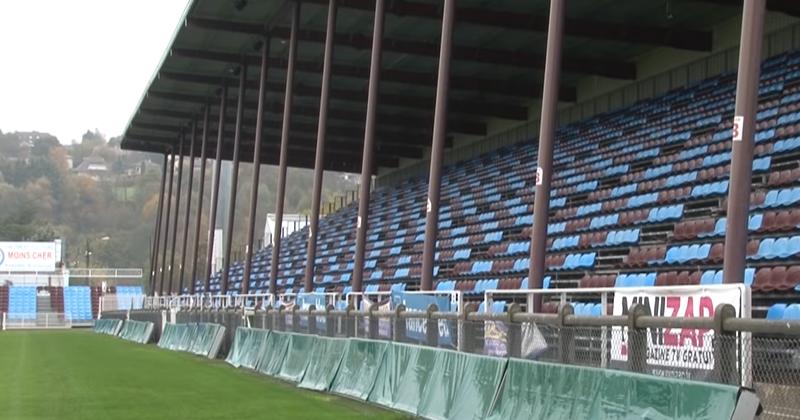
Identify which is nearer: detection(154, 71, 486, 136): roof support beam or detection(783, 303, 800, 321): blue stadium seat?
detection(783, 303, 800, 321): blue stadium seat

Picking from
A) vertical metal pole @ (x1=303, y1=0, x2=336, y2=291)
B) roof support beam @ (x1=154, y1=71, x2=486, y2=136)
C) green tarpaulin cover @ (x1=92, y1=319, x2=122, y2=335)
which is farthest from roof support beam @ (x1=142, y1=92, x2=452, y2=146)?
vertical metal pole @ (x1=303, y1=0, x2=336, y2=291)

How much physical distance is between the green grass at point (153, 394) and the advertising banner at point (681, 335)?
4945 mm

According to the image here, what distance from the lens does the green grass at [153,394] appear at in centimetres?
1387

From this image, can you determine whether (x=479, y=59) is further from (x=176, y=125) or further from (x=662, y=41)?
(x=176, y=125)

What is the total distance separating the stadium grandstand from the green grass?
2.71ft

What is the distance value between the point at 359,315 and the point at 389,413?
3494 mm

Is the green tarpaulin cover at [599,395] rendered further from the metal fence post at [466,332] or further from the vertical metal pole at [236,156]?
the vertical metal pole at [236,156]

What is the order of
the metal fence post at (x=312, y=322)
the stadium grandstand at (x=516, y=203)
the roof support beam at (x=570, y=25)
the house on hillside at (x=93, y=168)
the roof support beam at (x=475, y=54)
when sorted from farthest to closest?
the house on hillside at (x=93, y=168) < the roof support beam at (x=475, y=54) < the roof support beam at (x=570, y=25) < the metal fence post at (x=312, y=322) < the stadium grandstand at (x=516, y=203)

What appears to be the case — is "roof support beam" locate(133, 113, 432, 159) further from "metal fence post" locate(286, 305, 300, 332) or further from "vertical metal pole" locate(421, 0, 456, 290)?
"vertical metal pole" locate(421, 0, 456, 290)

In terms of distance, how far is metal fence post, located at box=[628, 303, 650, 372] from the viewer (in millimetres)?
8109

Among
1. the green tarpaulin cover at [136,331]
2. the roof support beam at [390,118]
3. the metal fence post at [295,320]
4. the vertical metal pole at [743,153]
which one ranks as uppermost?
the roof support beam at [390,118]

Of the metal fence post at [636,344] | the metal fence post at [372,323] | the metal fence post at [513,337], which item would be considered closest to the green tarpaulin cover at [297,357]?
the metal fence post at [372,323]

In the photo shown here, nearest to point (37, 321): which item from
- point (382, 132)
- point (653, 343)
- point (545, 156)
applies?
point (382, 132)

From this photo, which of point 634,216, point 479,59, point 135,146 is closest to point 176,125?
point 135,146
